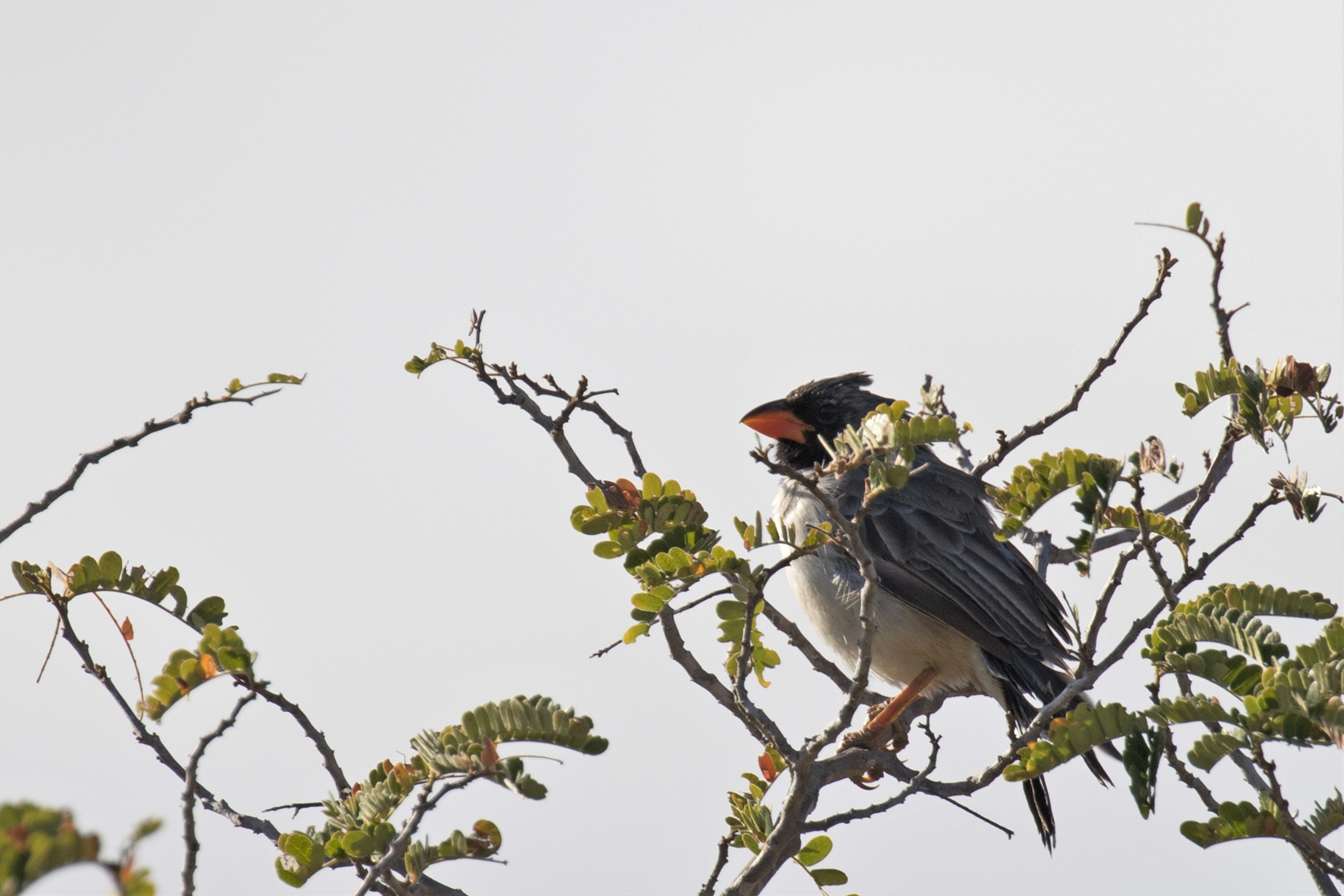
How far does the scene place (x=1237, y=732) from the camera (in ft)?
9.45

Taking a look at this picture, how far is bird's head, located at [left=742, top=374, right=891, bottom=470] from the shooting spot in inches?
307

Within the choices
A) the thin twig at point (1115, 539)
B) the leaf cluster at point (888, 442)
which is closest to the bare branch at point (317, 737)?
the leaf cluster at point (888, 442)

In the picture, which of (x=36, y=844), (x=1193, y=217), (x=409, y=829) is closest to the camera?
(x=36, y=844)

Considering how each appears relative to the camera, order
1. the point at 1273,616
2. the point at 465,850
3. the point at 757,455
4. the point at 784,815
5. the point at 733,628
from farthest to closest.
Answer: the point at 733,628 → the point at 784,815 → the point at 1273,616 → the point at 465,850 → the point at 757,455

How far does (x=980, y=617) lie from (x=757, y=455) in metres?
3.72

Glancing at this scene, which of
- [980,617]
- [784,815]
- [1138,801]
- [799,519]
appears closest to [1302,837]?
[1138,801]

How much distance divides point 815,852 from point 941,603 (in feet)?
6.68

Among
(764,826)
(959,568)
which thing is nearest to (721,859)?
(764,826)

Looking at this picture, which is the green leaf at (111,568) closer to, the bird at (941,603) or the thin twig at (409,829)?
the thin twig at (409,829)

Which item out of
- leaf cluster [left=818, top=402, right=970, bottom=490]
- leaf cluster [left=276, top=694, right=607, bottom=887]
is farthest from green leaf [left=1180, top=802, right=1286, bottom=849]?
leaf cluster [left=276, top=694, right=607, bottom=887]

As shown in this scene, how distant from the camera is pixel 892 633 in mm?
6348

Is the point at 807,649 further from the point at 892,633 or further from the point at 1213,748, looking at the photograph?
the point at 1213,748

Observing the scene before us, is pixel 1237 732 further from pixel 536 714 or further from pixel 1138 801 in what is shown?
pixel 536 714

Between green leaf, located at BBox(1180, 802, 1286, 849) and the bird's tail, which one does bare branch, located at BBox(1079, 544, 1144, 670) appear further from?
the bird's tail
